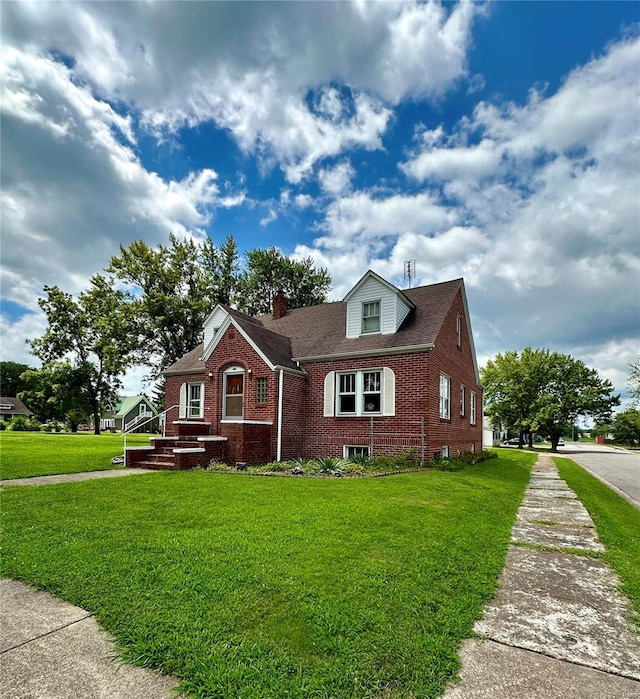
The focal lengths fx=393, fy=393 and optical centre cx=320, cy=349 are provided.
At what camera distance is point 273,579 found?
11.9 ft

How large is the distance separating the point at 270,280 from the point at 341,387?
24.2 meters

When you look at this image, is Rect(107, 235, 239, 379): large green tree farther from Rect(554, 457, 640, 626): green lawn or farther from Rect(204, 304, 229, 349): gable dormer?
Rect(554, 457, 640, 626): green lawn

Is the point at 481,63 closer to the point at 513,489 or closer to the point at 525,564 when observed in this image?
the point at 513,489

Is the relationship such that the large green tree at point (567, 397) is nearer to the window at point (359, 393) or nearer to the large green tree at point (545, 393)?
the large green tree at point (545, 393)

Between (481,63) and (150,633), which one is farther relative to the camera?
(481,63)

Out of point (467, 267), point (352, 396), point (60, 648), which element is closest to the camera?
point (60, 648)

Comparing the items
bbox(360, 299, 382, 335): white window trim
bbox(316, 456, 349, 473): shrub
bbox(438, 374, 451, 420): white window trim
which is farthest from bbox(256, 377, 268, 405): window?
bbox(438, 374, 451, 420): white window trim

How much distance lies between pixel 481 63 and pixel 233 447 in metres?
14.2

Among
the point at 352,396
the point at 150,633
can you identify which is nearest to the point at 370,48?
the point at 352,396

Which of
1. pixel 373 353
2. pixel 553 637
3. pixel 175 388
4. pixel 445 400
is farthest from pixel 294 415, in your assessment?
pixel 553 637

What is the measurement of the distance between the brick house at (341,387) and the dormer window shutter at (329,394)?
4 centimetres

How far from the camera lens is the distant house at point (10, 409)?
71.5 metres

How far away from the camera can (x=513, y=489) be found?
1023cm

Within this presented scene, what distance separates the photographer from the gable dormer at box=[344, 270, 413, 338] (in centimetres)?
1523
